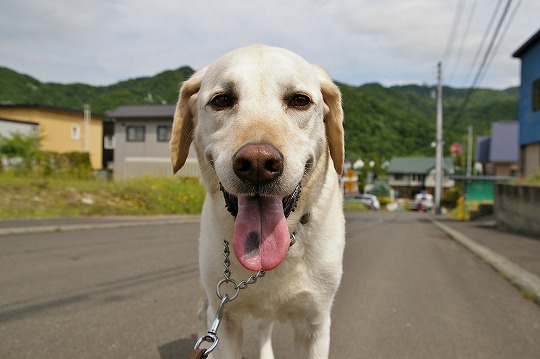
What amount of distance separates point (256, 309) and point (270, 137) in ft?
3.33

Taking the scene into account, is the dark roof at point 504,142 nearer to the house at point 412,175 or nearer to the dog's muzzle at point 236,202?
the house at point 412,175

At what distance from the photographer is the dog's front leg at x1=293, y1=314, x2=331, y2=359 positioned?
98.0 inches

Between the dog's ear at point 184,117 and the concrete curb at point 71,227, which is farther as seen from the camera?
the concrete curb at point 71,227

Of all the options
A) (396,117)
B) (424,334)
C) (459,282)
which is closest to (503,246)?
(459,282)

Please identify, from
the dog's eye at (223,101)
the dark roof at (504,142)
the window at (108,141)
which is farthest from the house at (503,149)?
the dog's eye at (223,101)

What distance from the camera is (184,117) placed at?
111 inches

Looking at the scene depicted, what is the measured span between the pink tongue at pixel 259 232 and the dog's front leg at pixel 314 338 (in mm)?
609

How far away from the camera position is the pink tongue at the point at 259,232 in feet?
6.99

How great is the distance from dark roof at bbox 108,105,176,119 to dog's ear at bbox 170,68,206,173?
1443 inches

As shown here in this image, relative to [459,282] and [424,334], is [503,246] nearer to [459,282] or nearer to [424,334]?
[459,282]

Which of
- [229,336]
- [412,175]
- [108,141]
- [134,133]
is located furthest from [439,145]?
[412,175]

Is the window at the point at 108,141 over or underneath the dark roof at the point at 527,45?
underneath

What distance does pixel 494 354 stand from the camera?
338 centimetres

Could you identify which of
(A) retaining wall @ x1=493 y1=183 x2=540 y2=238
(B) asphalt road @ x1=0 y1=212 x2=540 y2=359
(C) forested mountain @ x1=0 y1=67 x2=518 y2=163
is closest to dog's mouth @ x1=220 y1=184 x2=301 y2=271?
(B) asphalt road @ x1=0 y1=212 x2=540 y2=359
